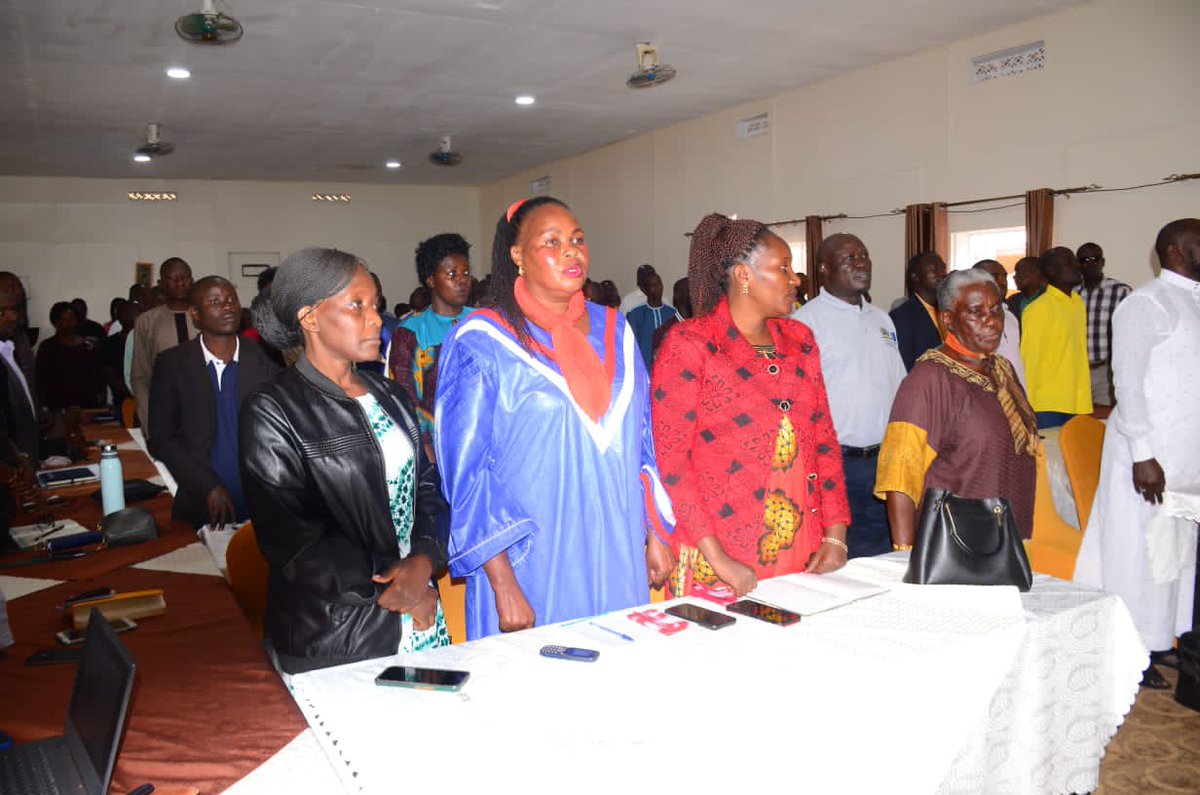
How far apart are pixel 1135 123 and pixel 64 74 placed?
8.58 m

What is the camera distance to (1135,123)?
20.1 ft

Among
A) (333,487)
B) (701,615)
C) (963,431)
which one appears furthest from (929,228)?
(333,487)

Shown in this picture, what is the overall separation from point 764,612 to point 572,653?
0.43m

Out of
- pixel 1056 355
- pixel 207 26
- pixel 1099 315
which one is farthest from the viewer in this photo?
pixel 1099 315

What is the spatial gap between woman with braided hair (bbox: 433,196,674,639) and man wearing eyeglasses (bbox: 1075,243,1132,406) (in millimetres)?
5357

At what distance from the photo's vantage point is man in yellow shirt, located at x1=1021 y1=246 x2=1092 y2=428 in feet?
17.3

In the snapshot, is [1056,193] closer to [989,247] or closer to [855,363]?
[989,247]

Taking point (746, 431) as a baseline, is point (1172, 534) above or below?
below

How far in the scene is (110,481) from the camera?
2811mm

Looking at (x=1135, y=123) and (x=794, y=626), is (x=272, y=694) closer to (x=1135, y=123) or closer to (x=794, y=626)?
(x=794, y=626)

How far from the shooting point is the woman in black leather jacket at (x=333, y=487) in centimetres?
166

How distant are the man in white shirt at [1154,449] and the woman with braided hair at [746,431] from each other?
1.57 m

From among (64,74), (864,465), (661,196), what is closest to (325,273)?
(864,465)

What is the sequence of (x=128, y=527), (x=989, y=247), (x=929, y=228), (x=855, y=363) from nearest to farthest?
1. (x=128, y=527)
2. (x=855, y=363)
3. (x=989, y=247)
4. (x=929, y=228)
